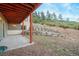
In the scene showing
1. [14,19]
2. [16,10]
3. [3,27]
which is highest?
[16,10]

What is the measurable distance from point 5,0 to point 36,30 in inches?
36.2

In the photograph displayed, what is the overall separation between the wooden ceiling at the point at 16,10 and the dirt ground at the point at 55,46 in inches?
23.8

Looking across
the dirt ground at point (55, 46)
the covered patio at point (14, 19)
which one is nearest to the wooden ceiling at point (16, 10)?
the covered patio at point (14, 19)

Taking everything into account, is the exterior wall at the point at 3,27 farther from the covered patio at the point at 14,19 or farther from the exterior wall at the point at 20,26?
the exterior wall at the point at 20,26

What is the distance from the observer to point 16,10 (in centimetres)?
643

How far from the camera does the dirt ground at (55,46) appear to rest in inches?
239

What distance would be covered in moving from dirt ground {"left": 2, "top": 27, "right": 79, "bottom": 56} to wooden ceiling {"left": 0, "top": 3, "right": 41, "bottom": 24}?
603 millimetres

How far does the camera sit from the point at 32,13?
626 centimetres

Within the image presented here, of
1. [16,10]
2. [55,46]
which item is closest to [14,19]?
[16,10]

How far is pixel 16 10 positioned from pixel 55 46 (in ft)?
3.91

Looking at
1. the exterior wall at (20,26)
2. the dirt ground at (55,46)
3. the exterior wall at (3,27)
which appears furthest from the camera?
the exterior wall at (3,27)

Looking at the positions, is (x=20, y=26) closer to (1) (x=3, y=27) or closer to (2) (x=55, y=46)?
(1) (x=3, y=27)

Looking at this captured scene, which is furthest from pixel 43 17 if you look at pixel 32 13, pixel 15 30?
pixel 15 30

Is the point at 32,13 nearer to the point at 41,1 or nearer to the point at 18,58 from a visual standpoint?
the point at 41,1
